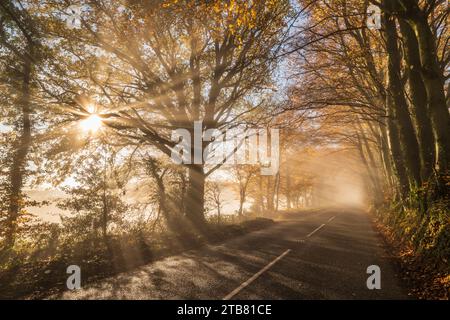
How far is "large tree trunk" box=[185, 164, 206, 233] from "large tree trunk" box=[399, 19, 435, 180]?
395 inches

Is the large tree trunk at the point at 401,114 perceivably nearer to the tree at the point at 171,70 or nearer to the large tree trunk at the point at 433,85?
the large tree trunk at the point at 433,85

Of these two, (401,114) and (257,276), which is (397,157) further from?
(257,276)

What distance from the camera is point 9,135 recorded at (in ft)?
42.3

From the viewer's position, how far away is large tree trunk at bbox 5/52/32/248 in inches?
429

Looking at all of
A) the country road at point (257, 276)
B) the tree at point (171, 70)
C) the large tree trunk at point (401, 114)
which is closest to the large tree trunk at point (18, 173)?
the tree at point (171, 70)

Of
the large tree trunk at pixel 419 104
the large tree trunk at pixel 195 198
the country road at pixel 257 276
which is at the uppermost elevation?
the large tree trunk at pixel 419 104

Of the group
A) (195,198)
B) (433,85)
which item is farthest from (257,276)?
(195,198)

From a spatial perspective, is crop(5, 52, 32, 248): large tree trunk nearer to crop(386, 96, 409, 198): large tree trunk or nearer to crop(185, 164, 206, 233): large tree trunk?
crop(185, 164, 206, 233): large tree trunk

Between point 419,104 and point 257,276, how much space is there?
7.77m

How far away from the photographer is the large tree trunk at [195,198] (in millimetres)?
15312

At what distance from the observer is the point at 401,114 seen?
1150 cm

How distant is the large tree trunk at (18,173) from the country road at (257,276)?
6.46 metres

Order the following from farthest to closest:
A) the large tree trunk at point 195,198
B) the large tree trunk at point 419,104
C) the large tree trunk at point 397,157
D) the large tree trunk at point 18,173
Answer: the large tree trunk at point 195,198
the large tree trunk at point 397,157
the large tree trunk at point 18,173
the large tree trunk at point 419,104
